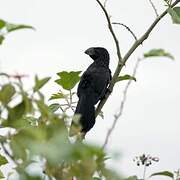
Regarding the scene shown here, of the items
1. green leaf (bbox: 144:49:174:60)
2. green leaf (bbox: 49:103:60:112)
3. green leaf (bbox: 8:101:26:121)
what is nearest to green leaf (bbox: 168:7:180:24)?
green leaf (bbox: 49:103:60:112)

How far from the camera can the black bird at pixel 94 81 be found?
489cm

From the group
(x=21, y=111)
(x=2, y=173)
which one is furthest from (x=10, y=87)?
(x=2, y=173)

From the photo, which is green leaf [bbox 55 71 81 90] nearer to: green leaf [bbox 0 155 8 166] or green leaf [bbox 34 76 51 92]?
green leaf [bbox 0 155 8 166]

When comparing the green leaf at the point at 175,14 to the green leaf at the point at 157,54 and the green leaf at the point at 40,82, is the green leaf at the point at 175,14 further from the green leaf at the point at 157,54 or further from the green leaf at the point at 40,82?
the green leaf at the point at 40,82

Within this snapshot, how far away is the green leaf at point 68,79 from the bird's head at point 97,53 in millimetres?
3150

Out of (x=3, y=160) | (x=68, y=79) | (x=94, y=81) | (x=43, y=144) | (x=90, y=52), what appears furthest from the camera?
(x=90, y=52)

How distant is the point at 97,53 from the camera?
20.0 feet

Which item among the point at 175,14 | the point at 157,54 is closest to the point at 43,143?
the point at 157,54

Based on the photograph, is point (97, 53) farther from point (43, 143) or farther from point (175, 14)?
point (43, 143)

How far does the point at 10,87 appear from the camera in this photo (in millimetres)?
1095

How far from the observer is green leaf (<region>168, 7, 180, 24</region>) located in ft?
8.15

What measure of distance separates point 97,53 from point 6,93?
198 inches

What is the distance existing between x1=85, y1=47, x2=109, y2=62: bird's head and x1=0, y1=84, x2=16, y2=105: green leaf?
490 cm

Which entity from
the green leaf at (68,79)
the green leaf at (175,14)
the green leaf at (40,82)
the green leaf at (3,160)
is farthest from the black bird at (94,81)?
the green leaf at (40,82)
